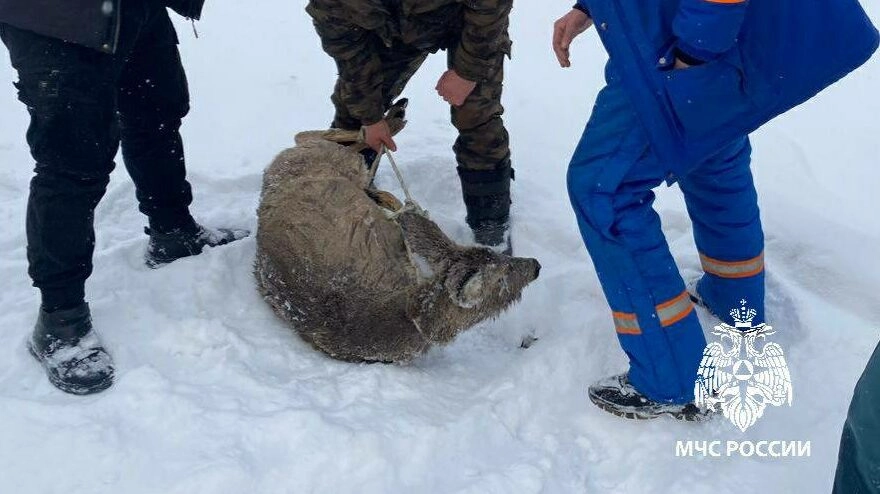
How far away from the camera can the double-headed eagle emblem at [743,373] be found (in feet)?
9.37

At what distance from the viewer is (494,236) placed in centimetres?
401

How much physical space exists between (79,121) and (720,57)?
7.08 ft

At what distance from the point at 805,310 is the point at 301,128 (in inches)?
122

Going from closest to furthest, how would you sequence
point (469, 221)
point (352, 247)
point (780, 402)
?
1. point (780, 402)
2. point (352, 247)
3. point (469, 221)

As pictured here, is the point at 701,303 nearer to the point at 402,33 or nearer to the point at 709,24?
the point at 709,24

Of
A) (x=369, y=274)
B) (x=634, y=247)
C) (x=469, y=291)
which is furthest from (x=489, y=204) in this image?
(x=634, y=247)

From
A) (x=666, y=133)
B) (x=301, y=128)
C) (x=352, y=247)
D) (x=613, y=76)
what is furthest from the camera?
(x=301, y=128)

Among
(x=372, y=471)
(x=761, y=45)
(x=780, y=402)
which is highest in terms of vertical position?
(x=761, y=45)

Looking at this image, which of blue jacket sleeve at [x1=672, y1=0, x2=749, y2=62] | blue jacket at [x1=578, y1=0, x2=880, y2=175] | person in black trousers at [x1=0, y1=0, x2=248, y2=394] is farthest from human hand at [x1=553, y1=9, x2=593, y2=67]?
person in black trousers at [x1=0, y1=0, x2=248, y2=394]

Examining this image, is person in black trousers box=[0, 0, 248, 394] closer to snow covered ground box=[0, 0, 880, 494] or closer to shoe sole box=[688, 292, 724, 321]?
snow covered ground box=[0, 0, 880, 494]

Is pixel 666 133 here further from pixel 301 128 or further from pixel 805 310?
pixel 301 128

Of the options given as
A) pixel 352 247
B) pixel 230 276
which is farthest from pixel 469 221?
pixel 230 276

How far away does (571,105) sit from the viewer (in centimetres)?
518

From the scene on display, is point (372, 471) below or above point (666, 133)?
below
